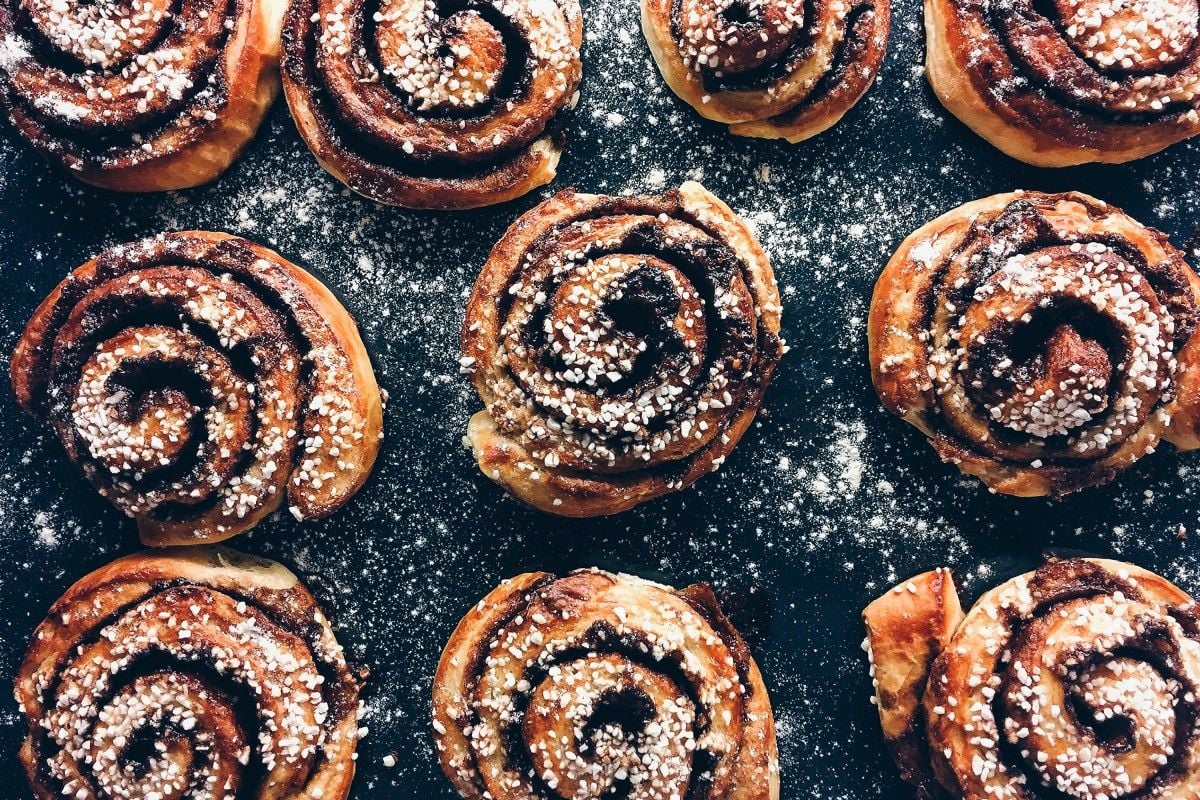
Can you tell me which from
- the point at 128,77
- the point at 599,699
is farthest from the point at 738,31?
the point at 599,699

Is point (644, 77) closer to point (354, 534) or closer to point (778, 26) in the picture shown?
point (778, 26)

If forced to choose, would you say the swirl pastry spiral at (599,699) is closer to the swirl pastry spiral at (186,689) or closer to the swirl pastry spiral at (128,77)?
the swirl pastry spiral at (186,689)

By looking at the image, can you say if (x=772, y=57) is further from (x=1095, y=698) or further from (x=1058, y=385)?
(x=1095, y=698)

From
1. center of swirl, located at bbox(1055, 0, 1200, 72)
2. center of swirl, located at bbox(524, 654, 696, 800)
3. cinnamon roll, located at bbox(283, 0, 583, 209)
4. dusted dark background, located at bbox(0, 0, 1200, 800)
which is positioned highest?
center of swirl, located at bbox(1055, 0, 1200, 72)

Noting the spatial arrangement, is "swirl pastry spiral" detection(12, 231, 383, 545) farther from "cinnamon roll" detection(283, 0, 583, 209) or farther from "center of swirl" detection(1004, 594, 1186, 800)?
"center of swirl" detection(1004, 594, 1186, 800)

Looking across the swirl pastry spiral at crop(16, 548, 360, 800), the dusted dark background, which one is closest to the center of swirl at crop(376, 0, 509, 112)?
the dusted dark background

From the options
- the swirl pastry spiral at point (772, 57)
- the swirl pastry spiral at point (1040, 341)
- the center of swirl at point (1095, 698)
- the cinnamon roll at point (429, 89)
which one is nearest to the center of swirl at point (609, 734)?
the center of swirl at point (1095, 698)
